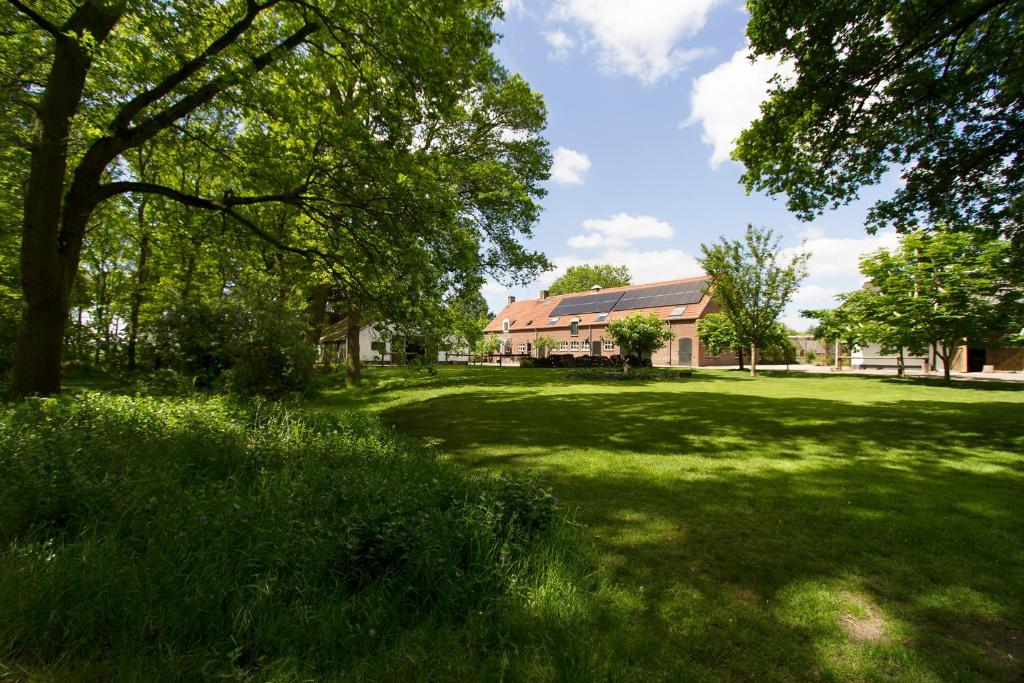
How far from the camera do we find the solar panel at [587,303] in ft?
180

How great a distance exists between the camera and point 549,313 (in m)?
61.4

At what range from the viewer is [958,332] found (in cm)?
2003

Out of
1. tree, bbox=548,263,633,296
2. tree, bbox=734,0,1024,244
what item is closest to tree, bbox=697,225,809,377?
tree, bbox=734,0,1024,244

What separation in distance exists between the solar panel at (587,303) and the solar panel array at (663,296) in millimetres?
1246

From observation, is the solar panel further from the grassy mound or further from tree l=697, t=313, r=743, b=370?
the grassy mound

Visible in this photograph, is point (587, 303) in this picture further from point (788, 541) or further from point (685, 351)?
point (788, 541)

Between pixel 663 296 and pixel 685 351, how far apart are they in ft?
25.0

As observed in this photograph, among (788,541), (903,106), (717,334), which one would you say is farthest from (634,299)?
(788,541)

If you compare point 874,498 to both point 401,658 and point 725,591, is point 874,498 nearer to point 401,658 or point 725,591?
point 725,591

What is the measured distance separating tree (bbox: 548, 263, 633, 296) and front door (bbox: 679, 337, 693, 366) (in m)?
41.0

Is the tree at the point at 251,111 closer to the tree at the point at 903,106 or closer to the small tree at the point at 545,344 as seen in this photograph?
the tree at the point at 903,106

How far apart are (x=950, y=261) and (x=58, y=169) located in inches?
1183

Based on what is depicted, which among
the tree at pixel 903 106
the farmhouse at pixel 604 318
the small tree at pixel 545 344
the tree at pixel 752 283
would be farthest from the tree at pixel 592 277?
the tree at pixel 903 106

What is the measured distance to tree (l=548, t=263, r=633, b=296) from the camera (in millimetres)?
85188
